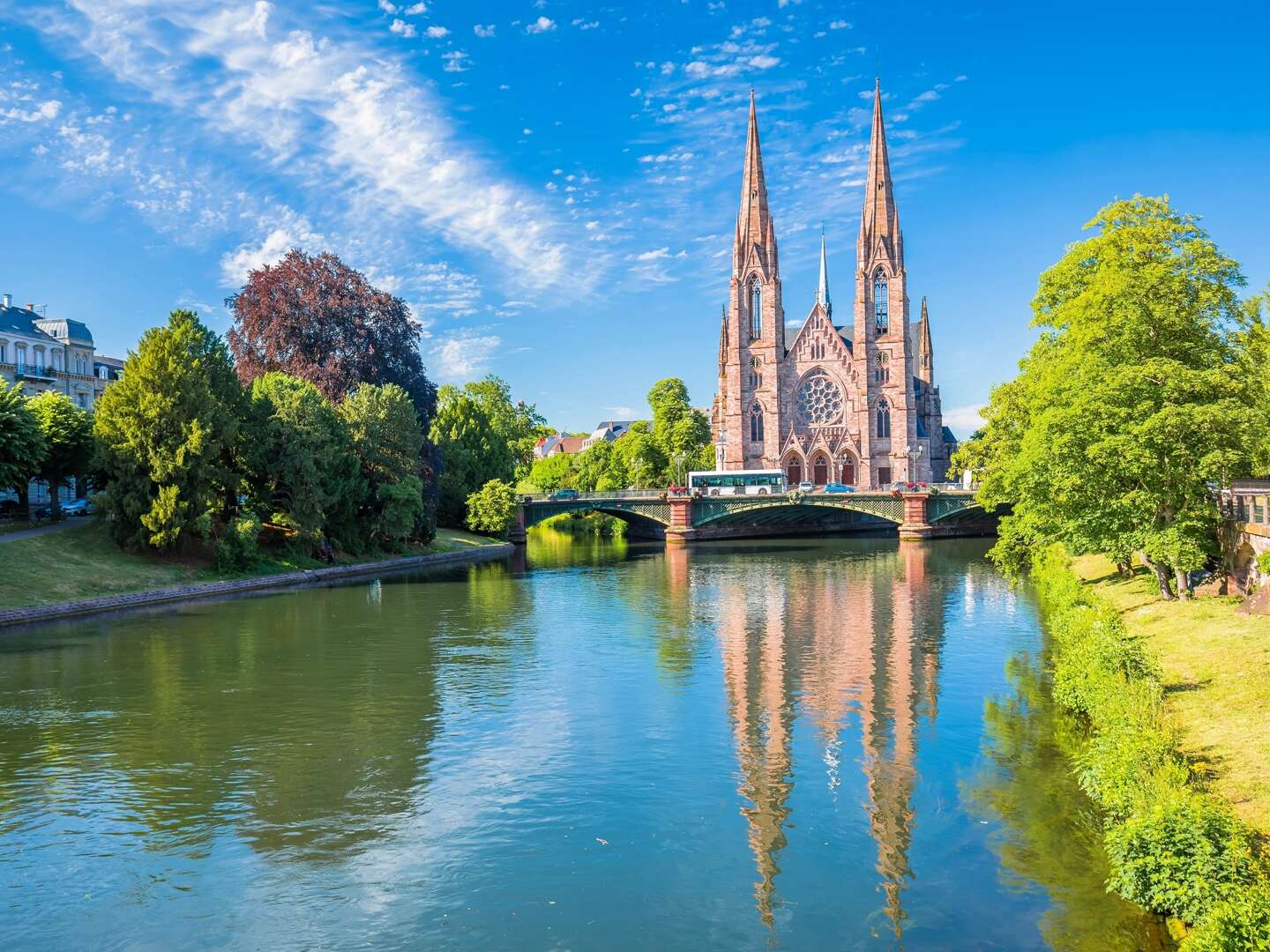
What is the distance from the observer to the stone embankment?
41156mm

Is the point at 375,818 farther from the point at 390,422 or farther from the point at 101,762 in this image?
the point at 390,422

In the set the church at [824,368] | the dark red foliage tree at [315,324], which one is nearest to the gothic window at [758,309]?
the church at [824,368]

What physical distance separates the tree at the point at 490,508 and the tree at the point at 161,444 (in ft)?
99.0

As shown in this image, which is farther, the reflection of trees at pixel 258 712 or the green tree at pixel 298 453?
the green tree at pixel 298 453

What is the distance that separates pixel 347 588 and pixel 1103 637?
131ft

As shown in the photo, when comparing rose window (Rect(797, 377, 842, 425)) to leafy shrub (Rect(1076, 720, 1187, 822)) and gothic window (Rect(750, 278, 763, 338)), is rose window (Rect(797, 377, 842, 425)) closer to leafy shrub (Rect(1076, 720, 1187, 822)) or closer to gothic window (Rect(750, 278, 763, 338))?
gothic window (Rect(750, 278, 763, 338))

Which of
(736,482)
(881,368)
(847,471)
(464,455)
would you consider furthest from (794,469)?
(464,455)

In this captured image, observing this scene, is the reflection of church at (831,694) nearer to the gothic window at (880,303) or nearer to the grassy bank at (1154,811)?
the grassy bank at (1154,811)

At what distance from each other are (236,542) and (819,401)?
263ft

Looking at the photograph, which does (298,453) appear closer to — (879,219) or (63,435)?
(63,435)

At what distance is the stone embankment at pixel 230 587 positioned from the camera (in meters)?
41.2

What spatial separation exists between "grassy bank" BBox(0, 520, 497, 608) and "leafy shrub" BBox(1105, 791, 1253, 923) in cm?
4261

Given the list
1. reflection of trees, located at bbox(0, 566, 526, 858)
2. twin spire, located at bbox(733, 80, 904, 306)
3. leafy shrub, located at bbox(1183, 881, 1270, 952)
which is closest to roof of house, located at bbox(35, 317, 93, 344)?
reflection of trees, located at bbox(0, 566, 526, 858)

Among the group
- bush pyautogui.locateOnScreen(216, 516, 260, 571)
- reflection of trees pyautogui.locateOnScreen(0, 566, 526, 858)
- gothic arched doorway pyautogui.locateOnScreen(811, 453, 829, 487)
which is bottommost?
reflection of trees pyautogui.locateOnScreen(0, 566, 526, 858)
